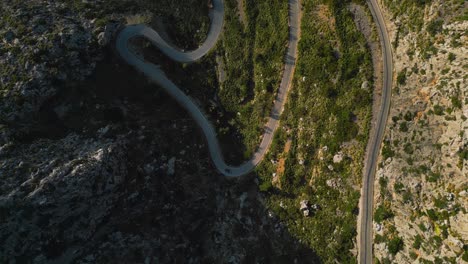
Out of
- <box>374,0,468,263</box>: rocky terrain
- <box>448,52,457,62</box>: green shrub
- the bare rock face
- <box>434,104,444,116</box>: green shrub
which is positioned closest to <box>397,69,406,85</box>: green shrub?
<box>374,0,468,263</box>: rocky terrain

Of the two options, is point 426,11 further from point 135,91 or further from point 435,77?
point 135,91

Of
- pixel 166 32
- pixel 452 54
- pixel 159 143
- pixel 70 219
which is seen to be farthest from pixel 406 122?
pixel 70 219

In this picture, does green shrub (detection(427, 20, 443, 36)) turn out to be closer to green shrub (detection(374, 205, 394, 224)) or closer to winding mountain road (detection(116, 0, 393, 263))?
winding mountain road (detection(116, 0, 393, 263))

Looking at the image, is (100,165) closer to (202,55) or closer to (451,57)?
(202,55)

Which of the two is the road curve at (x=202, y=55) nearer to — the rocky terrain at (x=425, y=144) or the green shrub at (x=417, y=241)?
the rocky terrain at (x=425, y=144)

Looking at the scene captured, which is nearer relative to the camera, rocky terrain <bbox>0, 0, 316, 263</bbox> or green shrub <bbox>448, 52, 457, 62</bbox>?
green shrub <bbox>448, 52, 457, 62</bbox>
